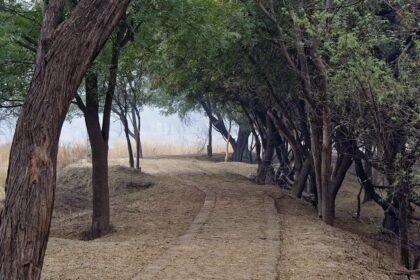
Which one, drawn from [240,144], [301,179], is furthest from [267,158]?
[240,144]

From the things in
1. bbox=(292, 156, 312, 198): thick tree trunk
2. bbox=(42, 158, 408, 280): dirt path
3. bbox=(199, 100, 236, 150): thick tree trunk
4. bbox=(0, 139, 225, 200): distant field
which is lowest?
bbox=(42, 158, 408, 280): dirt path

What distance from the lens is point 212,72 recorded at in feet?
62.6

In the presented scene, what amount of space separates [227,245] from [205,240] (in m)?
0.58

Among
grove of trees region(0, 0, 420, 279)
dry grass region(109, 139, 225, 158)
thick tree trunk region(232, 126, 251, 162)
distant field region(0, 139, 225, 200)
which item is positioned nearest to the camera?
grove of trees region(0, 0, 420, 279)

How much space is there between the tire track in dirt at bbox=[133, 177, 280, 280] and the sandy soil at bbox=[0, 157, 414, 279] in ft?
0.05

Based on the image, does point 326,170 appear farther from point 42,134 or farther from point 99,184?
point 42,134

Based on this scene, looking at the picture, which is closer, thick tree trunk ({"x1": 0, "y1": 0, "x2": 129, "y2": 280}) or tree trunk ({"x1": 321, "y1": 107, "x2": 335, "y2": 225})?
thick tree trunk ({"x1": 0, "y1": 0, "x2": 129, "y2": 280})

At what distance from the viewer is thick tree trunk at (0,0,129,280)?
5875mm

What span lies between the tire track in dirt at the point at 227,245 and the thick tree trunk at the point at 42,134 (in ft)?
8.07

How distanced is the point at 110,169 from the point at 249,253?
15.1 m

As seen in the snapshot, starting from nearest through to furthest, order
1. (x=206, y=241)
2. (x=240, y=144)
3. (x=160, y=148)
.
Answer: (x=206, y=241) < (x=240, y=144) < (x=160, y=148)

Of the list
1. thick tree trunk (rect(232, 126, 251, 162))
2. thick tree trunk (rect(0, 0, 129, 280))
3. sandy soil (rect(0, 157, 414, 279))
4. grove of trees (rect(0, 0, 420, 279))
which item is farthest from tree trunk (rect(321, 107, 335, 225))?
thick tree trunk (rect(232, 126, 251, 162))

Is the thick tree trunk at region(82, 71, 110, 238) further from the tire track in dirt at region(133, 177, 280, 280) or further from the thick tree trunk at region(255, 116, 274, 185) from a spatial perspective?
the thick tree trunk at region(255, 116, 274, 185)

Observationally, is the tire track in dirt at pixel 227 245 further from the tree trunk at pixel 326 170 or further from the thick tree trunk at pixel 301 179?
the thick tree trunk at pixel 301 179
